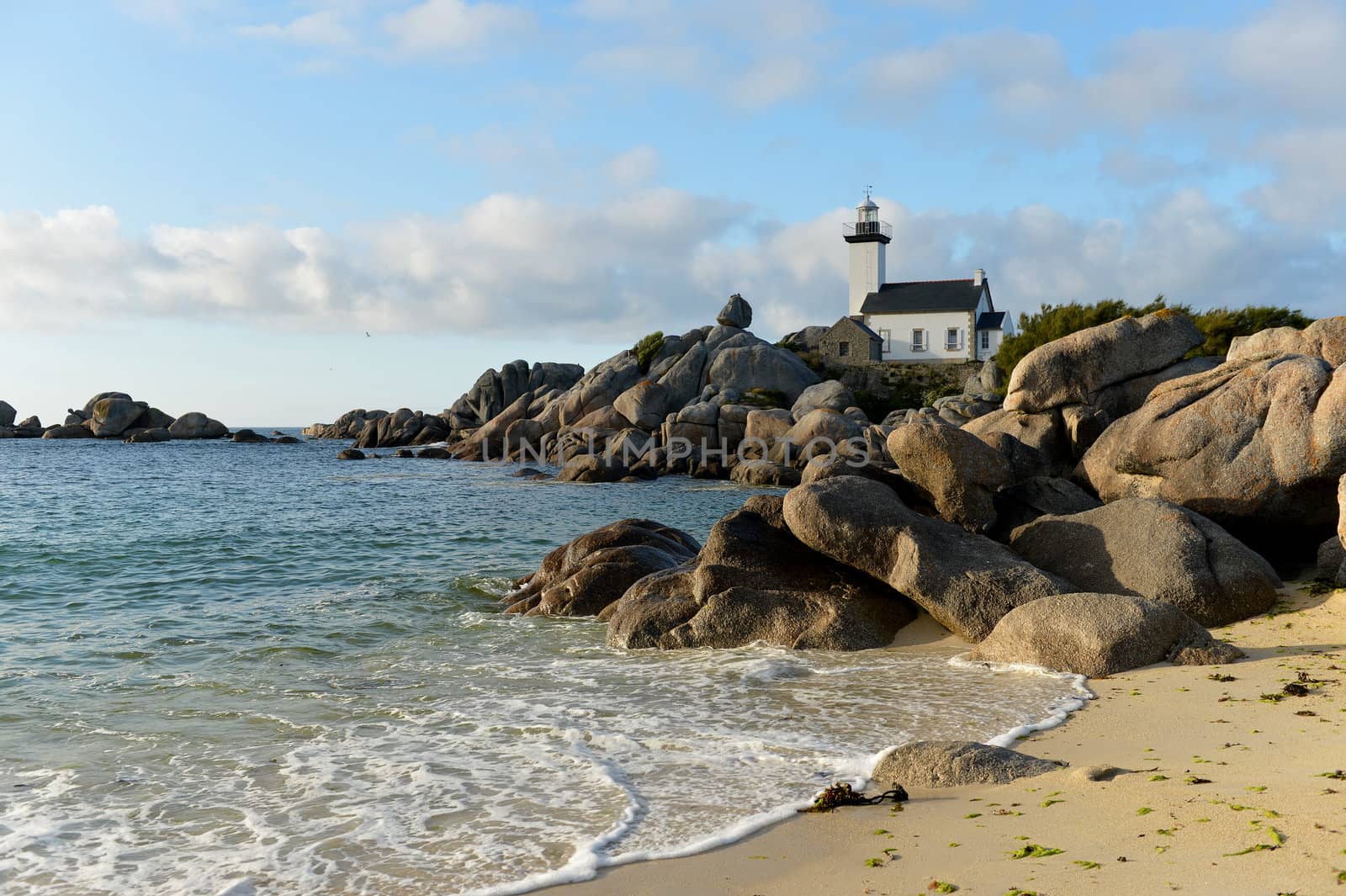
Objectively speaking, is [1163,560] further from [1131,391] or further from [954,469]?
[1131,391]

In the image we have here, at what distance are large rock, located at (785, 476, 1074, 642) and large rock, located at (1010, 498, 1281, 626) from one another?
66 cm

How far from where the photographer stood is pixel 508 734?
894 cm

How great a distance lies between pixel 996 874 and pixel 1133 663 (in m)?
5.76

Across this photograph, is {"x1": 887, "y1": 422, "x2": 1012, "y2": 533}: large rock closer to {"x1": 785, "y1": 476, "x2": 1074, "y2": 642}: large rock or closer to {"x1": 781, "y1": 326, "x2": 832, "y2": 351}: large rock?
{"x1": 785, "y1": 476, "x2": 1074, "y2": 642}: large rock

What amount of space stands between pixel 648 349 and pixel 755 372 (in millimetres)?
8644

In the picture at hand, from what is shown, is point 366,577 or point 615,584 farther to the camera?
point 366,577

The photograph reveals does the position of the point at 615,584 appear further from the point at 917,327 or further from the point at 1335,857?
the point at 917,327

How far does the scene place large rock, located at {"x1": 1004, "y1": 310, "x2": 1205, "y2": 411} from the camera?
1708 centimetres

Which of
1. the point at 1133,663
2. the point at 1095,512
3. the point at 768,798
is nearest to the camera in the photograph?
the point at 768,798

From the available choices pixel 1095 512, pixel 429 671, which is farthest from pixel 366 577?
pixel 1095 512

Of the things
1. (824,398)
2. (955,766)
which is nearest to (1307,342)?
(955,766)

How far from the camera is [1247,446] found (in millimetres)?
13570

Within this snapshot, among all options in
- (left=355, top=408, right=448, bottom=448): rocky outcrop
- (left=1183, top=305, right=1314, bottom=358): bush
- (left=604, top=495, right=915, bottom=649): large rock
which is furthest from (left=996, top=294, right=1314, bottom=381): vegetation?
(left=355, top=408, right=448, bottom=448): rocky outcrop

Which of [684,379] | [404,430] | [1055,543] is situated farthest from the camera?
[404,430]
